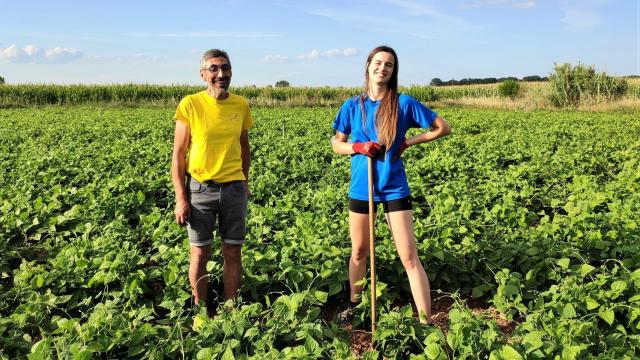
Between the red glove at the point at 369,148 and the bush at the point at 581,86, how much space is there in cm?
3028

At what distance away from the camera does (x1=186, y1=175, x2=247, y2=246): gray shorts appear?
342 cm

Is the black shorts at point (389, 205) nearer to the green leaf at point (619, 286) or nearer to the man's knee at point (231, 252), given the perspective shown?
the man's knee at point (231, 252)

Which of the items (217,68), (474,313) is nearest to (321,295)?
(474,313)

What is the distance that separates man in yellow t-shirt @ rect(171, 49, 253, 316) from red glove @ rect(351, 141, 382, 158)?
902 mm

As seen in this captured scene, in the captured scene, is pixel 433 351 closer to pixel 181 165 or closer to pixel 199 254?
pixel 199 254

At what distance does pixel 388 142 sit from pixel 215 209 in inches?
52.0

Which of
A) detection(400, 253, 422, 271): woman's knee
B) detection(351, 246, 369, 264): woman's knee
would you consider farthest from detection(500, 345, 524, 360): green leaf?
detection(351, 246, 369, 264): woman's knee

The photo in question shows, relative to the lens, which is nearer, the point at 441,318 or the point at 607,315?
the point at 607,315

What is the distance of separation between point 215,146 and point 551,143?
10037 millimetres

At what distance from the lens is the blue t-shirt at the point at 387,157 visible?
3266 millimetres

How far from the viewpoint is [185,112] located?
327cm

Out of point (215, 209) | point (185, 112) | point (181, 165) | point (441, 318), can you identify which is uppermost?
point (185, 112)

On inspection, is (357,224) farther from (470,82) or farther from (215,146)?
(470,82)

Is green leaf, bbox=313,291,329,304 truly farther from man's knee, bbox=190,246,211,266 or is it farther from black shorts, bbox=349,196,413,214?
man's knee, bbox=190,246,211,266
